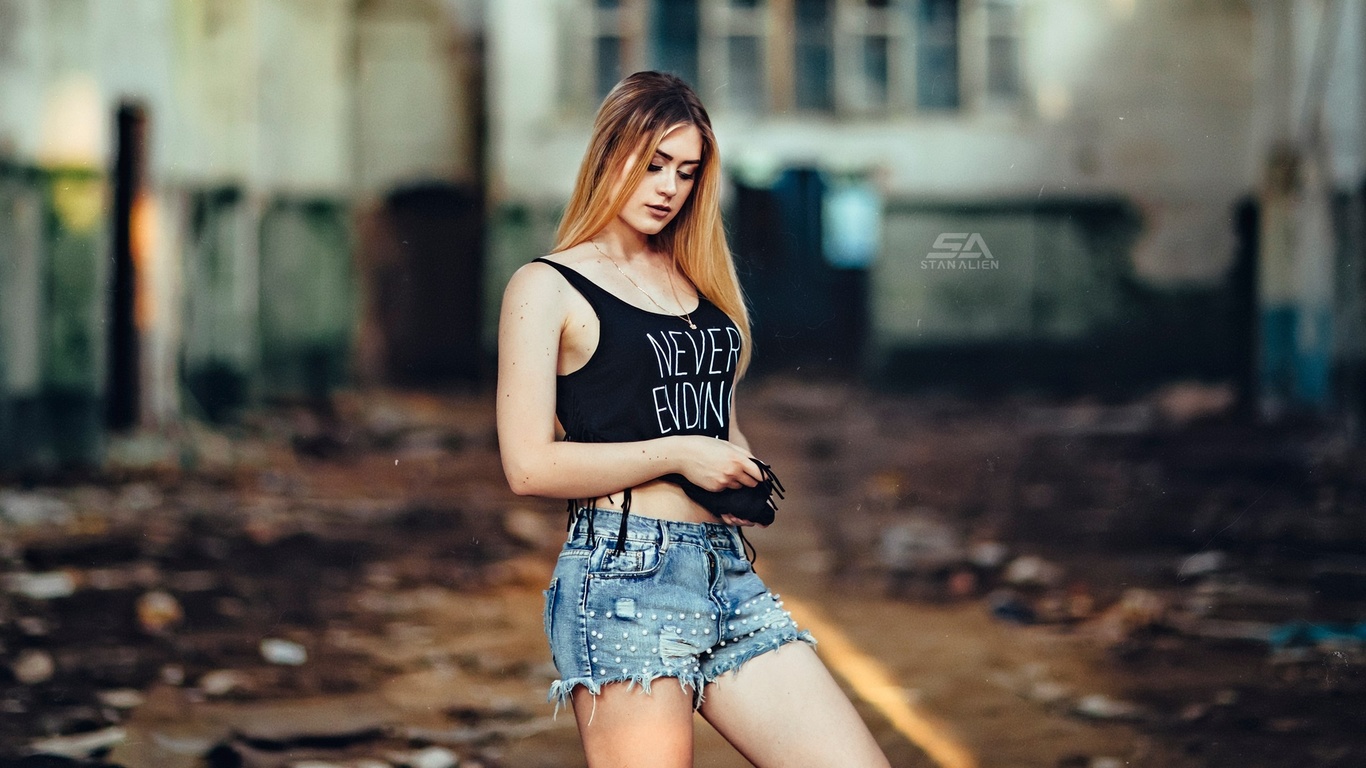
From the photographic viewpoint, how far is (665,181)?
1.95 metres

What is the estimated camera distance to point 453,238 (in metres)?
15.9

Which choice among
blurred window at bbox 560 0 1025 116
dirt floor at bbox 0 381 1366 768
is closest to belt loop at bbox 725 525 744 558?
dirt floor at bbox 0 381 1366 768

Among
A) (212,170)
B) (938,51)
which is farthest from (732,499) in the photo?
(938,51)

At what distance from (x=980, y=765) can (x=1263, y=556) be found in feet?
11.9

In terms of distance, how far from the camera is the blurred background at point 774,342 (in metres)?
5.09

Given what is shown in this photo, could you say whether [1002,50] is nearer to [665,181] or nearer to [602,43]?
[602,43]

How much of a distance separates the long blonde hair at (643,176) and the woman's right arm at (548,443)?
0.50ft

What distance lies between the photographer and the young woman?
6.12ft

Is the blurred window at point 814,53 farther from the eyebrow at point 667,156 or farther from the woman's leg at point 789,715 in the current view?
the woman's leg at point 789,715

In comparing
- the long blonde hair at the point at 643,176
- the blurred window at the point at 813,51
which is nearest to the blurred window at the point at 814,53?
the blurred window at the point at 813,51

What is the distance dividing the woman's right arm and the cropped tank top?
1.6 inches

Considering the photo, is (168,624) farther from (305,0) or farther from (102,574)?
(305,0)

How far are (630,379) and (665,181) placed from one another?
297 mm

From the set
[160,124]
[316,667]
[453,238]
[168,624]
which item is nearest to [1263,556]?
[316,667]
